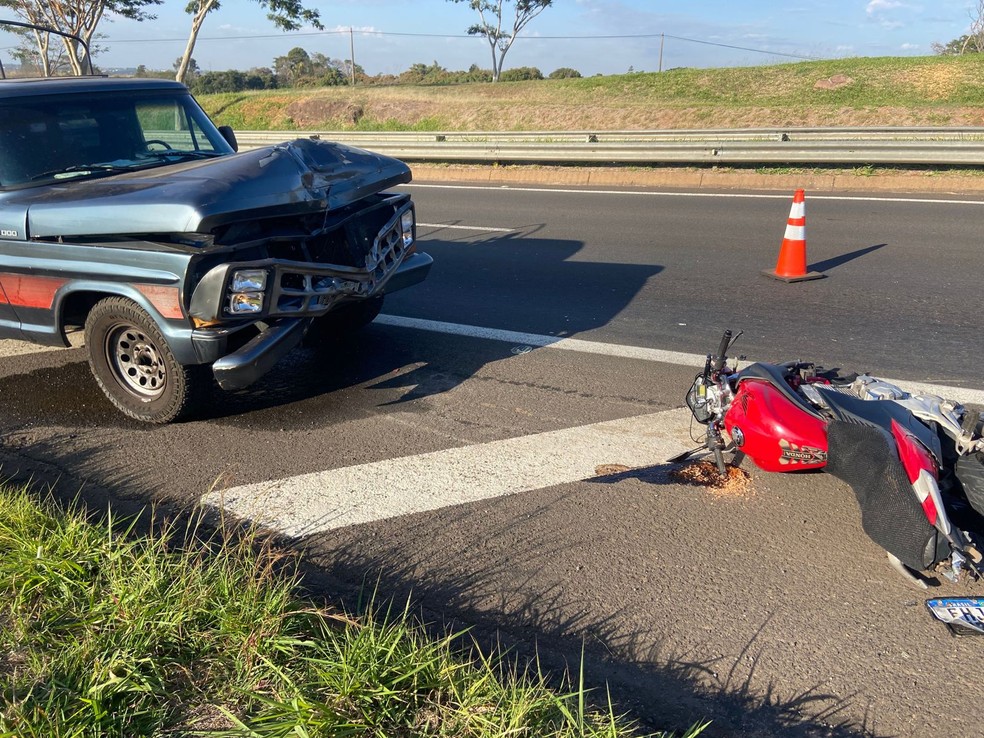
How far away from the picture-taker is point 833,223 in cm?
1045

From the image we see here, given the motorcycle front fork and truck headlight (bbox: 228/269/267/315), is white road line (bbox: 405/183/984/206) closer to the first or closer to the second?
the motorcycle front fork

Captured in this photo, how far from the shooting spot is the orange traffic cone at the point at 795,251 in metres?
7.65

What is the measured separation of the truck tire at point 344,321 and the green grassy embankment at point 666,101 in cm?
1790

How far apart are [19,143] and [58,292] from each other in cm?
117

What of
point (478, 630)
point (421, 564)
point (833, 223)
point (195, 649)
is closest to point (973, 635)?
point (478, 630)

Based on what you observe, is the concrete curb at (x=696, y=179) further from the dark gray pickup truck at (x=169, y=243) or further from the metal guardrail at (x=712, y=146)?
the dark gray pickup truck at (x=169, y=243)

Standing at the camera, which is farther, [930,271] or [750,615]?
[930,271]

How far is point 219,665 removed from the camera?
262 cm

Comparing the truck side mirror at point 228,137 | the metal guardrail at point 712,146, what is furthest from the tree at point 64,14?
the truck side mirror at point 228,137

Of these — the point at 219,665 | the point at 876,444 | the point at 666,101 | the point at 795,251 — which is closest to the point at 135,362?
the point at 219,665

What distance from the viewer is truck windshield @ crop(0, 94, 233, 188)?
525 cm

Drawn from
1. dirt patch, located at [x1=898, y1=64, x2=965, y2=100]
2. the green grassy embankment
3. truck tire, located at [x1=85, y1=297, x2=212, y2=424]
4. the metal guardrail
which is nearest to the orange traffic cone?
truck tire, located at [x1=85, y1=297, x2=212, y2=424]

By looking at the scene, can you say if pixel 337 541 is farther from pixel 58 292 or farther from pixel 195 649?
pixel 58 292

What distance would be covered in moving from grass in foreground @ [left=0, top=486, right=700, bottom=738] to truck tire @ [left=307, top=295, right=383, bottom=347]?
3.33m
